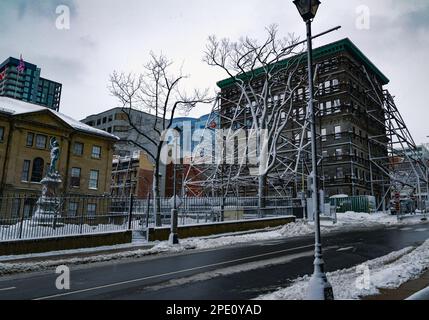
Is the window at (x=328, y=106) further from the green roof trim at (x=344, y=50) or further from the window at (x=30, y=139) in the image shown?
the window at (x=30, y=139)

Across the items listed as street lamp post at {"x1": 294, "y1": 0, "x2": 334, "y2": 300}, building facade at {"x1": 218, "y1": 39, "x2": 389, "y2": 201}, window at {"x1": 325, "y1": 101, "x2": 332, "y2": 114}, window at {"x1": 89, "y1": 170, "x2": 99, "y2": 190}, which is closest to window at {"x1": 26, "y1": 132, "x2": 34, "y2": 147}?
window at {"x1": 89, "y1": 170, "x2": 99, "y2": 190}

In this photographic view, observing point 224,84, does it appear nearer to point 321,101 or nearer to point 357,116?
point 321,101

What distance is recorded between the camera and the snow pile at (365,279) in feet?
20.6

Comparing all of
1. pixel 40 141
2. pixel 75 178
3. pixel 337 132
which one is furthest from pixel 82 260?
pixel 337 132

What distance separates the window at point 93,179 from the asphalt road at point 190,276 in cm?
2970

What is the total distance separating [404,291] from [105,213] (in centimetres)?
1521

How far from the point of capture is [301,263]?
10.4 metres

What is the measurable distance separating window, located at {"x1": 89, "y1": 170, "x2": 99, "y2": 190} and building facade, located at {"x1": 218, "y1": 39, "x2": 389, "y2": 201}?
20753 mm

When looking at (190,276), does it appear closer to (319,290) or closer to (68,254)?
(319,290)

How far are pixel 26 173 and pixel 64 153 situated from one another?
14.7 feet

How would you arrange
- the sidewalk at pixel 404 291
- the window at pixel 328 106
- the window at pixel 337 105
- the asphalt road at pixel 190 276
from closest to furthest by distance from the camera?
the sidewalk at pixel 404 291
the asphalt road at pixel 190 276
the window at pixel 337 105
the window at pixel 328 106

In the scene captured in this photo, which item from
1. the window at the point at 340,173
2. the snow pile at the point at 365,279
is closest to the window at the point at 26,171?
the snow pile at the point at 365,279

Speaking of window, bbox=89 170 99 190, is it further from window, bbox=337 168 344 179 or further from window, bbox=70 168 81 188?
window, bbox=337 168 344 179
